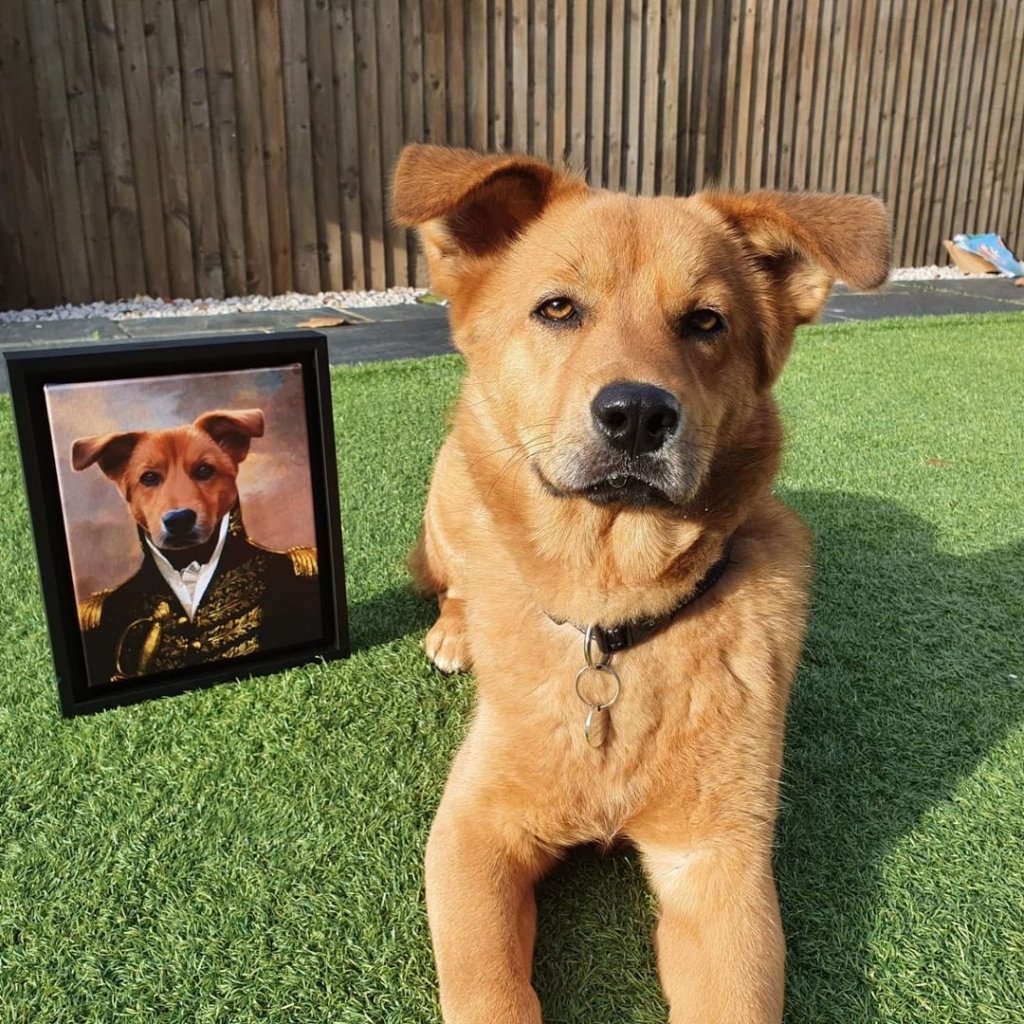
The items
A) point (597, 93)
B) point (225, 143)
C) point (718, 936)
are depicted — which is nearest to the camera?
point (718, 936)

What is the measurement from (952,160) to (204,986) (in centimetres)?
1114

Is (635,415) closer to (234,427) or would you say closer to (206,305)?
(234,427)

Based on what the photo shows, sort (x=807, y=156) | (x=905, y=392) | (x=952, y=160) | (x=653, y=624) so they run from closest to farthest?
(x=653, y=624)
(x=905, y=392)
(x=807, y=156)
(x=952, y=160)

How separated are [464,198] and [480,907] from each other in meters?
1.34

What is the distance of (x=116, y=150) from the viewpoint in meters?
6.42

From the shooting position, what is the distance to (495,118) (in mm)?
7602

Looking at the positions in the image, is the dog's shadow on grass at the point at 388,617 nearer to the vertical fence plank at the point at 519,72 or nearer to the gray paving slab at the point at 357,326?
the gray paving slab at the point at 357,326

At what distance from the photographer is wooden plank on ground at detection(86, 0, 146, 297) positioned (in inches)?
245

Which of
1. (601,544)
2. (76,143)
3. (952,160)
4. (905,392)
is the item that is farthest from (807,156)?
(601,544)

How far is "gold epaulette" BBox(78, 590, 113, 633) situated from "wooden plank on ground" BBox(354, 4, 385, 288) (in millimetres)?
5677

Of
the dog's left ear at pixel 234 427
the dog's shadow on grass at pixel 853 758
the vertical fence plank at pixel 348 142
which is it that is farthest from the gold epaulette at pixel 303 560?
the vertical fence plank at pixel 348 142

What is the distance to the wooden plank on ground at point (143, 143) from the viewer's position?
20.6ft

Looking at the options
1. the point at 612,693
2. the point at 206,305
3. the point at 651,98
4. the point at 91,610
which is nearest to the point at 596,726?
the point at 612,693

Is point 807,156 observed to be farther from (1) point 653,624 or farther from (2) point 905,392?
(1) point 653,624
